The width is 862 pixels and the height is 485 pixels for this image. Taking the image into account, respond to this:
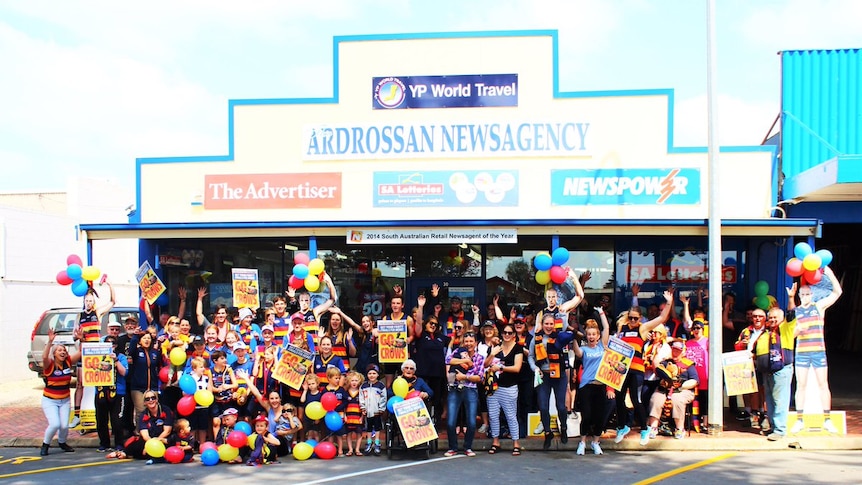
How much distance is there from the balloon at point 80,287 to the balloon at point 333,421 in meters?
4.81

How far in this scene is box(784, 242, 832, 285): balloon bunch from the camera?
10094 mm

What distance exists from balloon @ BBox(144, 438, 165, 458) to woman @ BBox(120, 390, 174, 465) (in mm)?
97

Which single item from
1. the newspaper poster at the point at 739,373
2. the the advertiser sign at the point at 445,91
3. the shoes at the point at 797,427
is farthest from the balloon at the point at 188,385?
the shoes at the point at 797,427

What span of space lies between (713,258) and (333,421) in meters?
6.00

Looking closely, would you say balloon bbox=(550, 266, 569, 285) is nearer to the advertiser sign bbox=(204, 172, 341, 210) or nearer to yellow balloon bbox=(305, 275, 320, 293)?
yellow balloon bbox=(305, 275, 320, 293)

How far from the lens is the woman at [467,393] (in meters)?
9.50

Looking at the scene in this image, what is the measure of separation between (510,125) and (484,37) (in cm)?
173

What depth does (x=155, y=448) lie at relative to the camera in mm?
9188

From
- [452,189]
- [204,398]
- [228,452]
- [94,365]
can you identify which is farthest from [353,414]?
[452,189]

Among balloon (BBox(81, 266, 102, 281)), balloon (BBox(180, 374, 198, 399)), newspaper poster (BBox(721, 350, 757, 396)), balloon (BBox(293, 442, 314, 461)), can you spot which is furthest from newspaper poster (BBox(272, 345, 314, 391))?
newspaper poster (BBox(721, 350, 757, 396))

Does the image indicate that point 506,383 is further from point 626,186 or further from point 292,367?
point 626,186

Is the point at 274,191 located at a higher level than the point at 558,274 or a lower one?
higher

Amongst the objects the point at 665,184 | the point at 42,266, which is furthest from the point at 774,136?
the point at 42,266

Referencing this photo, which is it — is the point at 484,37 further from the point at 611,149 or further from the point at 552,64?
the point at 611,149
